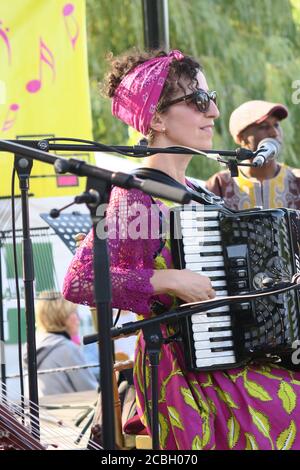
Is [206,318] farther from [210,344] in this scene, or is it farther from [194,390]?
[194,390]

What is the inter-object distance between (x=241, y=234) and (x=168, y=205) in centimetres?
28

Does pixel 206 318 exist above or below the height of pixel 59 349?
above

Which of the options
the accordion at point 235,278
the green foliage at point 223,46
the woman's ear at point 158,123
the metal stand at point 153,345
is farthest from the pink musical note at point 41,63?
the green foliage at point 223,46

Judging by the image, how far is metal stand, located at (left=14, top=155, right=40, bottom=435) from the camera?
318 cm

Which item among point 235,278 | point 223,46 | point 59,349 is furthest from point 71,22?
point 223,46

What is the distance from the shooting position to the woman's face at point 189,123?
3227 millimetres

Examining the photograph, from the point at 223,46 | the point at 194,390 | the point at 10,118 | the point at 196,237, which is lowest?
the point at 194,390

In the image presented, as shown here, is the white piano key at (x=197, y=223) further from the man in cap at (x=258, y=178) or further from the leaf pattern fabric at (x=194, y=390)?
the man in cap at (x=258, y=178)

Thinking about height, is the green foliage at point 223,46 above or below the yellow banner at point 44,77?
above

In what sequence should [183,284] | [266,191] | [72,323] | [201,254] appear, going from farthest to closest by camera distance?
[72,323]
[266,191]
[201,254]
[183,284]

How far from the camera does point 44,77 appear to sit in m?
5.24

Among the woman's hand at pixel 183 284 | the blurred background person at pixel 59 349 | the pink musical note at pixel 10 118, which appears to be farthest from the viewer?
the blurred background person at pixel 59 349

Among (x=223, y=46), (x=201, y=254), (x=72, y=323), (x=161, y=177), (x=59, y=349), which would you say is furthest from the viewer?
(x=223, y=46)

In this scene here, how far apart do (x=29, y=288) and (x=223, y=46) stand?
8.16 meters
